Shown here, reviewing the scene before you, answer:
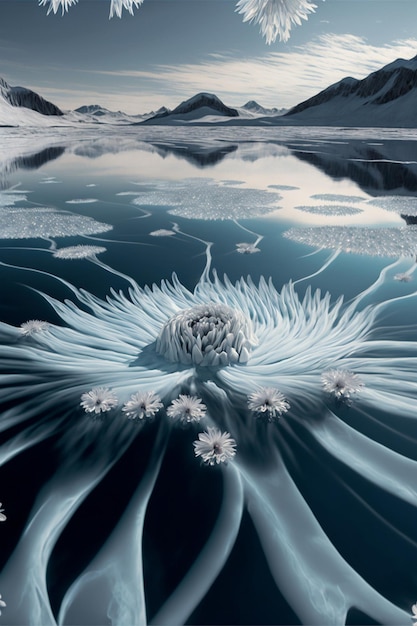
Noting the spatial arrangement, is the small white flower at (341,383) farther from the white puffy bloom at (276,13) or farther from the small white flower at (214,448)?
the white puffy bloom at (276,13)

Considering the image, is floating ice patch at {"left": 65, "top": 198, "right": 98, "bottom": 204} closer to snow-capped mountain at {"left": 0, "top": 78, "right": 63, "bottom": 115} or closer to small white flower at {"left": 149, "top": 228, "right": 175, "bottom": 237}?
small white flower at {"left": 149, "top": 228, "right": 175, "bottom": 237}

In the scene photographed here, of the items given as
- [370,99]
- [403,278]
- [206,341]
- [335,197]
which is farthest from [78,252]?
[370,99]

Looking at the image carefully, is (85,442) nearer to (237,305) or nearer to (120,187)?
(237,305)

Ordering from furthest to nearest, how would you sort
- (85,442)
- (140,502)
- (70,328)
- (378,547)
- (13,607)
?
(70,328)
(85,442)
(140,502)
(378,547)
(13,607)

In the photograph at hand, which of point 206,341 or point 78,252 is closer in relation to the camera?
point 206,341

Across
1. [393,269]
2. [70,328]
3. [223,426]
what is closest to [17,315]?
[70,328]

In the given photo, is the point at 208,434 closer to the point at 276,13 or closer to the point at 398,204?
the point at 276,13
